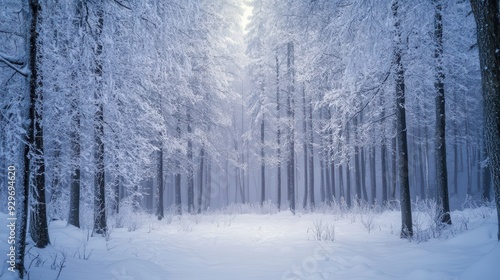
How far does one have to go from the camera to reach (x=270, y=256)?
539 centimetres

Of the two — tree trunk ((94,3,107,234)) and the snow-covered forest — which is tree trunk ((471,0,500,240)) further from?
tree trunk ((94,3,107,234))

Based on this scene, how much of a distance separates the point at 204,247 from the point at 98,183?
11.5ft

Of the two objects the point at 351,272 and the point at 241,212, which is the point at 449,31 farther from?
the point at 241,212

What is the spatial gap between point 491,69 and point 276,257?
4610mm

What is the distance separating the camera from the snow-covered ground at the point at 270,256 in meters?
3.83

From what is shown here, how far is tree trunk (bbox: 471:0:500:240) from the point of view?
12.0ft

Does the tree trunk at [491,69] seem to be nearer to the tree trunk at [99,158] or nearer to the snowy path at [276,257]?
the snowy path at [276,257]

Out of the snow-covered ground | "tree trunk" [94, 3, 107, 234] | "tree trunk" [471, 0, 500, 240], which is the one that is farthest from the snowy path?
"tree trunk" [471, 0, 500, 240]

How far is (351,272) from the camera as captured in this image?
4.08 meters

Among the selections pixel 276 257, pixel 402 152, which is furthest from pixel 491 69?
pixel 276 257

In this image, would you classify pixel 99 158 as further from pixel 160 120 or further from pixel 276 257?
pixel 276 257

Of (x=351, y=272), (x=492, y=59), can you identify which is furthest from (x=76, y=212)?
(x=492, y=59)

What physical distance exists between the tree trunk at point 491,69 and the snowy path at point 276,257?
4.43 feet

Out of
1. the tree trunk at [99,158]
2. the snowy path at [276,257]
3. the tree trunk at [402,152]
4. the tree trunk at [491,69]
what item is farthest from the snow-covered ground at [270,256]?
the tree trunk at [491,69]
